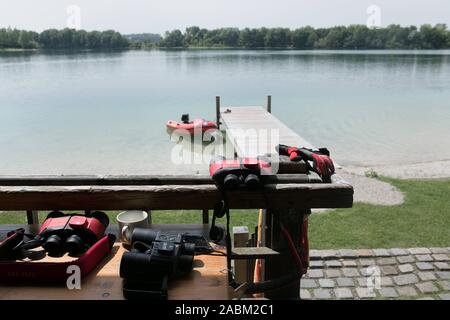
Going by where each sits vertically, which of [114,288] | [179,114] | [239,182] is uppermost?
[239,182]

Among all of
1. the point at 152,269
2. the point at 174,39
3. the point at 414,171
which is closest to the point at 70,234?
the point at 152,269

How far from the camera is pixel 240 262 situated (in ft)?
10.3

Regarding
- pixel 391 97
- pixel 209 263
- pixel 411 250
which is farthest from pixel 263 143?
pixel 391 97

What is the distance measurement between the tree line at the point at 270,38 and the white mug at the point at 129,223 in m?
116

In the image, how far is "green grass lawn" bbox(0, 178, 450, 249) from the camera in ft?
22.0

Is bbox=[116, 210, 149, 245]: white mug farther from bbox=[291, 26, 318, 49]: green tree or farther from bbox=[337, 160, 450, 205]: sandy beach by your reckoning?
bbox=[291, 26, 318, 49]: green tree

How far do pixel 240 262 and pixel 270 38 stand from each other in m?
153

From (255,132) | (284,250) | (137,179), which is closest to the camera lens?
(284,250)

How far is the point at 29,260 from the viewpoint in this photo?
2578 millimetres

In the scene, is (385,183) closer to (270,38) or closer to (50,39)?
(50,39)

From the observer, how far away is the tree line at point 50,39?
12069 centimetres

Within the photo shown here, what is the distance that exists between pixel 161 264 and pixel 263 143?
13634 mm

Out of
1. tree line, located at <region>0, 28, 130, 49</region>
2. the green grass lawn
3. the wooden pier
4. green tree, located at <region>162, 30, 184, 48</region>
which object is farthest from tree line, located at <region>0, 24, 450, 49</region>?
the green grass lawn
